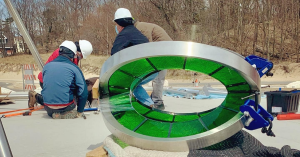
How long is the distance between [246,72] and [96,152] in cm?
106

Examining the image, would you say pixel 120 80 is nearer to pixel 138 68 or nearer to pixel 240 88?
pixel 138 68

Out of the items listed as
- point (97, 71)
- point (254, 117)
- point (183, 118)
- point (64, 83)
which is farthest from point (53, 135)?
point (97, 71)

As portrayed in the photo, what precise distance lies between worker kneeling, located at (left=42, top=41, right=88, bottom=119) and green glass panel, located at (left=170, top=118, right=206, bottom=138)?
1427mm

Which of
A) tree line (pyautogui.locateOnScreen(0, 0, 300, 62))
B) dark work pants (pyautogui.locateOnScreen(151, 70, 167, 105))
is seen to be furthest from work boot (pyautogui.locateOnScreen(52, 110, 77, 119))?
tree line (pyautogui.locateOnScreen(0, 0, 300, 62))

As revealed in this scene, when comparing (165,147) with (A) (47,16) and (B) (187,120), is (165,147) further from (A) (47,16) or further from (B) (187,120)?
(A) (47,16)

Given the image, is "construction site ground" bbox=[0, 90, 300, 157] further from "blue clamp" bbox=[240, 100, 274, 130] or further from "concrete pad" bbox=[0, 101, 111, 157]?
"blue clamp" bbox=[240, 100, 274, 130]

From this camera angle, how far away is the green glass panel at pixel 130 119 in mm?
2056

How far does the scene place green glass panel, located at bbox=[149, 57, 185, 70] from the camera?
1.74 m

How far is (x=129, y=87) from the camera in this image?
214 centimetres

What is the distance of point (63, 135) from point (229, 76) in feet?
5.73

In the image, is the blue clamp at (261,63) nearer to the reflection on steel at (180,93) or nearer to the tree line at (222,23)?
the reflection on steel at (180,93)

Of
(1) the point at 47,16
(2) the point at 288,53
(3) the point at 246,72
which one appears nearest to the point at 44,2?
(1) the point at 47,16

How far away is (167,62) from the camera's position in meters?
1.80

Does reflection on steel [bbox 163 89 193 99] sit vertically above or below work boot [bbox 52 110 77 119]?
below
